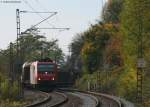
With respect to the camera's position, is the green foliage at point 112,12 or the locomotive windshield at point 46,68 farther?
the green foliage at point 112,12

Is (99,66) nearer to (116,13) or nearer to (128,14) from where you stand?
(116,13)

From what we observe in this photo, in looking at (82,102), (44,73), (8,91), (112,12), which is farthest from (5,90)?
(112,12)

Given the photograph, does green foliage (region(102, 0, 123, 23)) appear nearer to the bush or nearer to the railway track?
the railway track

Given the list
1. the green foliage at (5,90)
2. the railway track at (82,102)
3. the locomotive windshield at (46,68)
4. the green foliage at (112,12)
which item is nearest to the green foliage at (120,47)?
the green foliage at (112,12)

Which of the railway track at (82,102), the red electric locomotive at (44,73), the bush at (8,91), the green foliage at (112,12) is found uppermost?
the green foliage at (112,12)

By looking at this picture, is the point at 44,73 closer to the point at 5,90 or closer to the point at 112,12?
the point at 5,90

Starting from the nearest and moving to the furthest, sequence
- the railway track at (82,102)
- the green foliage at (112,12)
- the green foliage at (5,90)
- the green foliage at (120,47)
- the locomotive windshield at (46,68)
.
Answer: the railway track at (82,102) < the green foliage at (120,47) < the green foliage at (5,90) < the locomotive windshield at (46,68) < the green foliage at (112,12)

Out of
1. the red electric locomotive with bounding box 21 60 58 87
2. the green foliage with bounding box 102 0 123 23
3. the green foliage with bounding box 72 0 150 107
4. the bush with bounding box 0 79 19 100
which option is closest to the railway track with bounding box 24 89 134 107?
the green foliage with bounding box 72 0 150 107

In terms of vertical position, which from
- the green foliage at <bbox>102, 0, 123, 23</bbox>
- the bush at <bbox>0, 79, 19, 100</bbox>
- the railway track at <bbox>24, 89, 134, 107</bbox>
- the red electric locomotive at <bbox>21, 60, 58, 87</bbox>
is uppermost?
the green foliage at <bbox>102, 0, 123, 23</bbox>

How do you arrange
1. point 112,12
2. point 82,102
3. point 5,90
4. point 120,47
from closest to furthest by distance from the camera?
point 82,102, point 5,90, point 120,47, point 112,12

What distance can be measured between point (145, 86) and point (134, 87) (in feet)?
12.8

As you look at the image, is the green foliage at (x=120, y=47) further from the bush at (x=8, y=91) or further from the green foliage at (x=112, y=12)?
the bush at (x=8, y=91)

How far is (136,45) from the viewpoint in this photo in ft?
151

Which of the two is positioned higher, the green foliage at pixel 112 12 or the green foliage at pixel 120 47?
the green foliage at pixel 112 12
